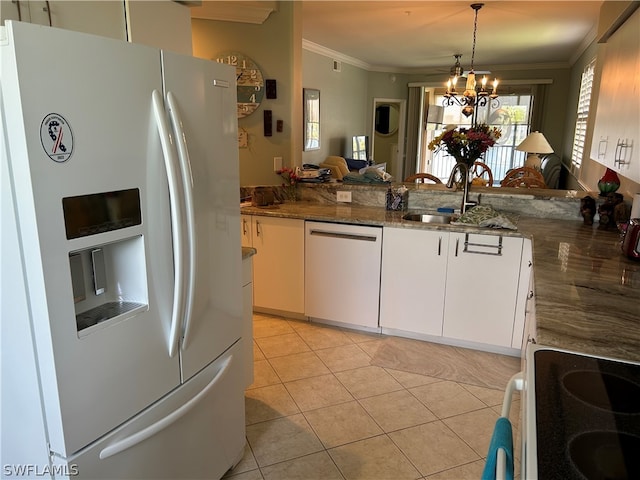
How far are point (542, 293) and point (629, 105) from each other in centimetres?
84

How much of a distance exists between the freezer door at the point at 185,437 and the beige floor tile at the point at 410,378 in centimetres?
110

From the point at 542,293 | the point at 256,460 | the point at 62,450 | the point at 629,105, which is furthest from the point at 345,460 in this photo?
the point at 629,105

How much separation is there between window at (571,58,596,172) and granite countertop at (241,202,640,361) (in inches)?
133

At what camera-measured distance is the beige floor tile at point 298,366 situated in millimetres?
2863

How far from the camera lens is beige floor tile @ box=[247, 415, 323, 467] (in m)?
2.18

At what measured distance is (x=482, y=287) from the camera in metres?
2.99

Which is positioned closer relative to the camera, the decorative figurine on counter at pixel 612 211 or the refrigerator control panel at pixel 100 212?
the refrigerator control panel at pixel 100 212

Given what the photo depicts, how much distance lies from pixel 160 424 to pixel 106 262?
555mm

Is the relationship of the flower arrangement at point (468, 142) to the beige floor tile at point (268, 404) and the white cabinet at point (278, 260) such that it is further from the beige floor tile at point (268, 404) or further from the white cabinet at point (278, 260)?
the beige floor tile at point (268, 404)

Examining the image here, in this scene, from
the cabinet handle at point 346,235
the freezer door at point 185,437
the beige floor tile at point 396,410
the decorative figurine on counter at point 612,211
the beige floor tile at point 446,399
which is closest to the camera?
the freezer door at point 185,437

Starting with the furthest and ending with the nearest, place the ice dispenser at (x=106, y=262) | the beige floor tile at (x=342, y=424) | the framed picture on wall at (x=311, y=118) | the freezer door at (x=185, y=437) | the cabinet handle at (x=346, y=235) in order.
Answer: the framed picture on wall at (x=311, y=118)
the cabinet handle at (x=346, y=235)
the beige floor tile at (x=342, y=424)
the freezer door at (x=185, y=437)
the ice dispenser at (x=106, y=262)

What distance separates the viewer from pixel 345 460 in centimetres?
215

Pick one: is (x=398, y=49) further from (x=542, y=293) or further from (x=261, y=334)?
(x=542, y=293)

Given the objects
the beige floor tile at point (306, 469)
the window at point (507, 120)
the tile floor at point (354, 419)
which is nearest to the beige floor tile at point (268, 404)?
the tile floor at point (354, 419)
